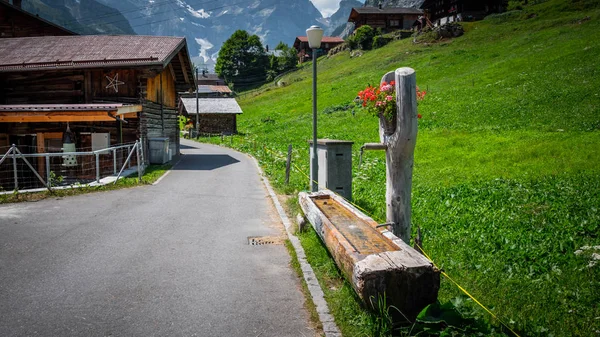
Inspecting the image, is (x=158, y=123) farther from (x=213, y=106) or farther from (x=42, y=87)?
(x=213, y=106)

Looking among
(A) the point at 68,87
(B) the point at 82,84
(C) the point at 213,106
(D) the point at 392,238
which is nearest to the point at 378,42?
(C) the point at 213,106

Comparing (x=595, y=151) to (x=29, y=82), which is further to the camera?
(x=29, y=82)

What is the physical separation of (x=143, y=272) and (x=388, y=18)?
86.9 meters

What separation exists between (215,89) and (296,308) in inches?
2765

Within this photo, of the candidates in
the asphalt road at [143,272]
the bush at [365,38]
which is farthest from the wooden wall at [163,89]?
the bush at [365,38]

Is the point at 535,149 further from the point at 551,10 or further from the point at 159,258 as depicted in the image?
the point at 551,10

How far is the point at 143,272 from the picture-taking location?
609 centimetres

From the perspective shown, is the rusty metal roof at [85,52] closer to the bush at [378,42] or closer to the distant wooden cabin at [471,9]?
the bush at [378,42]

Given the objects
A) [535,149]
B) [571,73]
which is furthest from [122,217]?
[571,73]

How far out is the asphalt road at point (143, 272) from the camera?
4.55m

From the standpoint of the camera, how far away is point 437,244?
6.94 metres

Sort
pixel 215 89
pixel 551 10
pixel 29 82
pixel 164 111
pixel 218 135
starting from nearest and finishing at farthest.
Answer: pixel 29 82, pixel 164 111, pixel 218 135, pixel 551 10, pixel 215 89

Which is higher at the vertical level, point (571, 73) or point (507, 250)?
point (571, 73)

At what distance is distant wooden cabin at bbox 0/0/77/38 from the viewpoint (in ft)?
114
